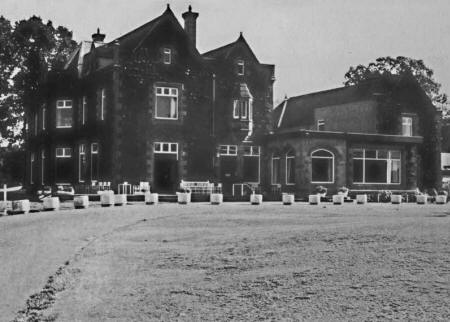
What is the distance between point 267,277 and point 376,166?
3824 cm

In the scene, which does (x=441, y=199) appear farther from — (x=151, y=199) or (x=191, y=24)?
(x=191, y=24)

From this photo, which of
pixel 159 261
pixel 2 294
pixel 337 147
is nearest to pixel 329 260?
pixel 159 261

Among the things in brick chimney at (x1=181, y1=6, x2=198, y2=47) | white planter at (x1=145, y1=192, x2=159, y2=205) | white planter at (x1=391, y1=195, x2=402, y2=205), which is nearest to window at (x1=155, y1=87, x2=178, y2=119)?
brick chimney at (x1=181, y1=6, x2=198, y2=47)

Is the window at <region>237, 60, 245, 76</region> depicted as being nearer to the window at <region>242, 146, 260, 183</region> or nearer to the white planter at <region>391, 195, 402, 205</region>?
the window at <region>242, 146, 260, 183</region>

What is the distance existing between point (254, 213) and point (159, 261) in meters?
12.1

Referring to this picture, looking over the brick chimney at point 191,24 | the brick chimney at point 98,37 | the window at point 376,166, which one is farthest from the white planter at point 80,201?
the brick chimney at point 98,37

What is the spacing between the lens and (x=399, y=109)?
180ft

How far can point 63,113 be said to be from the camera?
48875 mm

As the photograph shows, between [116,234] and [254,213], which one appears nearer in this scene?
[116,234]

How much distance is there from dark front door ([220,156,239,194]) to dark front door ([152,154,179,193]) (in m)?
3.80

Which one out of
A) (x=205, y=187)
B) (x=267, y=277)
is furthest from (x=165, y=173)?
(x=267, y=277)

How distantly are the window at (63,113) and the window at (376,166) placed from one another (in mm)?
19725

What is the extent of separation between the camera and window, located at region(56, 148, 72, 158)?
4766 centimetres

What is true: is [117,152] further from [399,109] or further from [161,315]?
[161,315]
